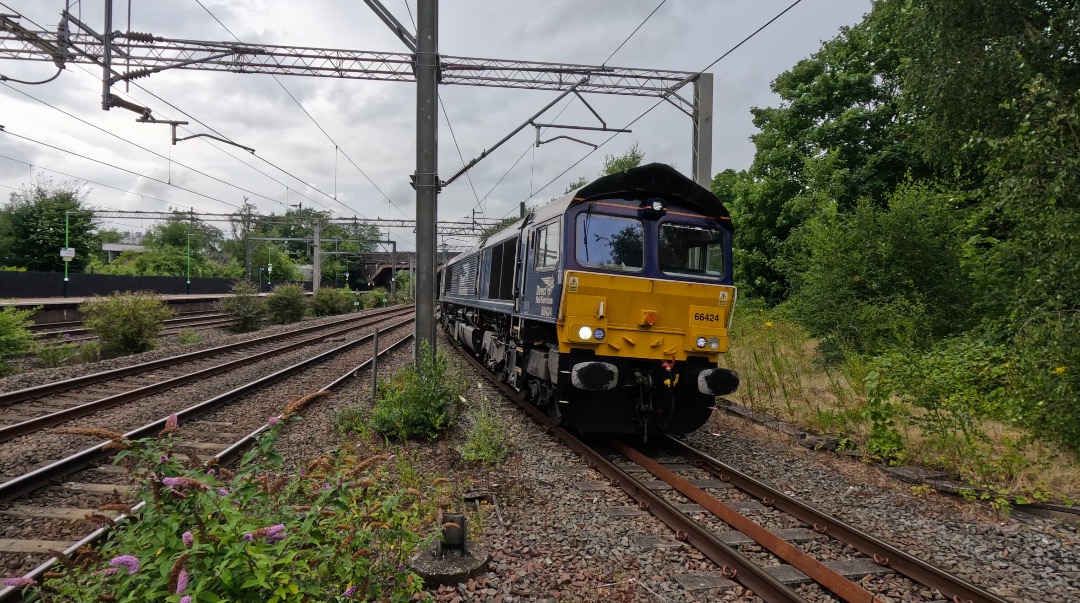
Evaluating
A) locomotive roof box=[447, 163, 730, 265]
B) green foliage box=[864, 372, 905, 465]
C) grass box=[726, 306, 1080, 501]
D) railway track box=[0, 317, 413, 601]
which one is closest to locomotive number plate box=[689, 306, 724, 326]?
locomotive roof box=[447, 163, 730, 265]

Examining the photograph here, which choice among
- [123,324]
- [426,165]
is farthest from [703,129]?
[123,324]

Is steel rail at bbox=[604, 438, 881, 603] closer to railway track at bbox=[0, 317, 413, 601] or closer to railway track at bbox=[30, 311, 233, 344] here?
railway track at bbox=[0, 317, 413, 601]

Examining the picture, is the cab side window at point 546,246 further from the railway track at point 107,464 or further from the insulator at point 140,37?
the insulator at point 140,37

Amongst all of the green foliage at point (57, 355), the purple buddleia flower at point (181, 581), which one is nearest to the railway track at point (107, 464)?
the purple buddleia flower at point (181, 581)

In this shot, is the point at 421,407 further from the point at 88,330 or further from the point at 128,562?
the point at 88,330

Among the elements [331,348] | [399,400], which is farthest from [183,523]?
[331,348]

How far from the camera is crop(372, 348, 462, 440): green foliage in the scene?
26.3 feet

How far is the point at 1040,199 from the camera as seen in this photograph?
676cm

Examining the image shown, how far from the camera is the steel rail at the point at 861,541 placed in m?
4.04

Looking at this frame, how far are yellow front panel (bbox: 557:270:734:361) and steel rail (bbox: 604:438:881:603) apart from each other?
1.43 metres

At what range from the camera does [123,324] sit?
16.3m

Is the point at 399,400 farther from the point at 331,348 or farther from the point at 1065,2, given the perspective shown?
the point at 1065,2

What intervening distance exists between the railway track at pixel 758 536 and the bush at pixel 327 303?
33015mm

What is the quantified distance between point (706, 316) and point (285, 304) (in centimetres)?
2630
